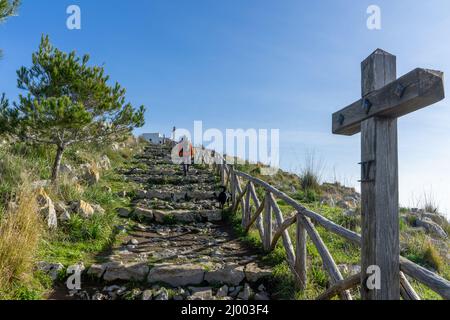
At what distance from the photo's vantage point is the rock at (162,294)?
3.77 m

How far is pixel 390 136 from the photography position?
225cm

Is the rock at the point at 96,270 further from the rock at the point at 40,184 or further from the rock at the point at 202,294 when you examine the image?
the rock at the point at 40,184

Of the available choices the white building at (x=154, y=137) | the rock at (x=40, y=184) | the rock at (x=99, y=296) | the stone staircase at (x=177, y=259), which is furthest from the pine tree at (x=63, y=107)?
the white building at (x=154, y=137)

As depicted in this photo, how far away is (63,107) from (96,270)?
3.98 meters

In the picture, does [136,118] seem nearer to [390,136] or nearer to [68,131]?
[68,131]

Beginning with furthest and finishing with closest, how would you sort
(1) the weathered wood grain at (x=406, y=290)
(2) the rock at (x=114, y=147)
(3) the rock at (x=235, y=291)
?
(2) the rock at (x=114, y=147) → (3) the rock at (x=235, y=291) → (1) the weathered wood grain at (x=406, y=290)

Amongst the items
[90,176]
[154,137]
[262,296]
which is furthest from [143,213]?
[154,137]

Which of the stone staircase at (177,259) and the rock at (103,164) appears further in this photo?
the rock at (103,164)

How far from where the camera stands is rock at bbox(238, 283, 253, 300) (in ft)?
12.9

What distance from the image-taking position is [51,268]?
4074 mm

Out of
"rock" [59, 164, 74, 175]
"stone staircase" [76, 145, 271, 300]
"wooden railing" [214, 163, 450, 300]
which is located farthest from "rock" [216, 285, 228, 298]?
"rock" [59, 164, 74, 175]

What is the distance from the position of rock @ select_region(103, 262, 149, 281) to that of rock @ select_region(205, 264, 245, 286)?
92 cm

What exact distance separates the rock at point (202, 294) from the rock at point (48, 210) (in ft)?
9.47

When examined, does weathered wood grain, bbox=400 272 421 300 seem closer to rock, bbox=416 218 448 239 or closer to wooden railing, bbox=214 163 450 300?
wooden railing, bbox=214 163 450 300
